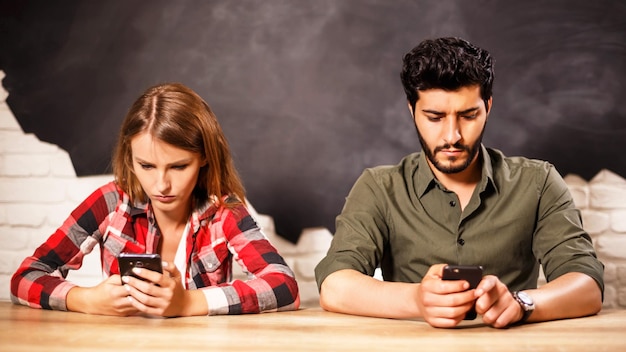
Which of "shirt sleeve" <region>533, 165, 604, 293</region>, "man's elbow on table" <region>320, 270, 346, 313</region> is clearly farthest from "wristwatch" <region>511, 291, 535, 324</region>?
"man's elbow on table" <region>320, 270, 346, 313</region>

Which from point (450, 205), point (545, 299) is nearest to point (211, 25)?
point (450, 205)

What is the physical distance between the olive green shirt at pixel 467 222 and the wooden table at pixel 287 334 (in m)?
0.33

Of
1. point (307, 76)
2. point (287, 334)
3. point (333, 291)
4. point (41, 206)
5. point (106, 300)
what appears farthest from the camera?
point (41, 206)

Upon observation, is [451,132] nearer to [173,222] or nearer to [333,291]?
[333,291]

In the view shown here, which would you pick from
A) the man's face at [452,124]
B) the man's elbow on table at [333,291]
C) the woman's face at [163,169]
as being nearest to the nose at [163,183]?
the woman's face at [163,169]

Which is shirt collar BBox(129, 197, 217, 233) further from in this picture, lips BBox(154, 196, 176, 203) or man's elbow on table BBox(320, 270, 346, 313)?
man's elbow on table BBox(320, 270, 346, 313)

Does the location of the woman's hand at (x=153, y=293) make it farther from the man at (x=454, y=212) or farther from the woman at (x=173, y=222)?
the man at (x=454, y=212)

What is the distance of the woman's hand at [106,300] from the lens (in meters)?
1.74

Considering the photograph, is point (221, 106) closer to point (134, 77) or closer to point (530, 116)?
point (134, 77)

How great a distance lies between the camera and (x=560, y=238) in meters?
2.02

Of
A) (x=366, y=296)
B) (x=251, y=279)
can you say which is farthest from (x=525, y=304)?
(x=251, y=279)

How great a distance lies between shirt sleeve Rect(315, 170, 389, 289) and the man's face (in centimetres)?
23

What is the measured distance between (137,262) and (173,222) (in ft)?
1.69

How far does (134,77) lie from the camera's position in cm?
278
